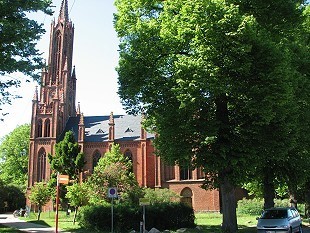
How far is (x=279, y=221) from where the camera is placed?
17.4m

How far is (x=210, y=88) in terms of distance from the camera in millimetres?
15336

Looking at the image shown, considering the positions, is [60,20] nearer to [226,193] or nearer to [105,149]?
[105,149]

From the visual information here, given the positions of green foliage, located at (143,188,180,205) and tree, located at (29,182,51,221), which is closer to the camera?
green foliage, located at (143,188,180,205)

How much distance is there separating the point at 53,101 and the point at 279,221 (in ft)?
147

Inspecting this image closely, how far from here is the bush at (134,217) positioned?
70.8 feet

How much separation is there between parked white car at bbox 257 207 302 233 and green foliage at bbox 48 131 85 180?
30.8m

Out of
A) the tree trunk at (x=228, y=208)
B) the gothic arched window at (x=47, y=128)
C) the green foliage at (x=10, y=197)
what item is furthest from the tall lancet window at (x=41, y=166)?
the tree trunk at (x=228, y=208)

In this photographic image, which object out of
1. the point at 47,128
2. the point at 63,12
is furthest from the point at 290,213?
the point at 63,12

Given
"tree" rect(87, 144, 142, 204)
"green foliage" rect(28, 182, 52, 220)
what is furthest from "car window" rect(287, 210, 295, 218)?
"green foliage" rect(28, 182, 52, 220)

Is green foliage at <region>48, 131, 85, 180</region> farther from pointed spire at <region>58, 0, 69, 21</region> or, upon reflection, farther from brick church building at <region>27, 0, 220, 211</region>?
pointed spire at <region>58, 0, 69, 21</region>

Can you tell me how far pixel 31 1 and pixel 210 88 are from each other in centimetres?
894

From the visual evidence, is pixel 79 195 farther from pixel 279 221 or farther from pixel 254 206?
pixel 254 206

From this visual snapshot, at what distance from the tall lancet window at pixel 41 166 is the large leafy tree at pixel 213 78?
38.0 m

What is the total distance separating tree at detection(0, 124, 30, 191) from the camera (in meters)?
67.7
